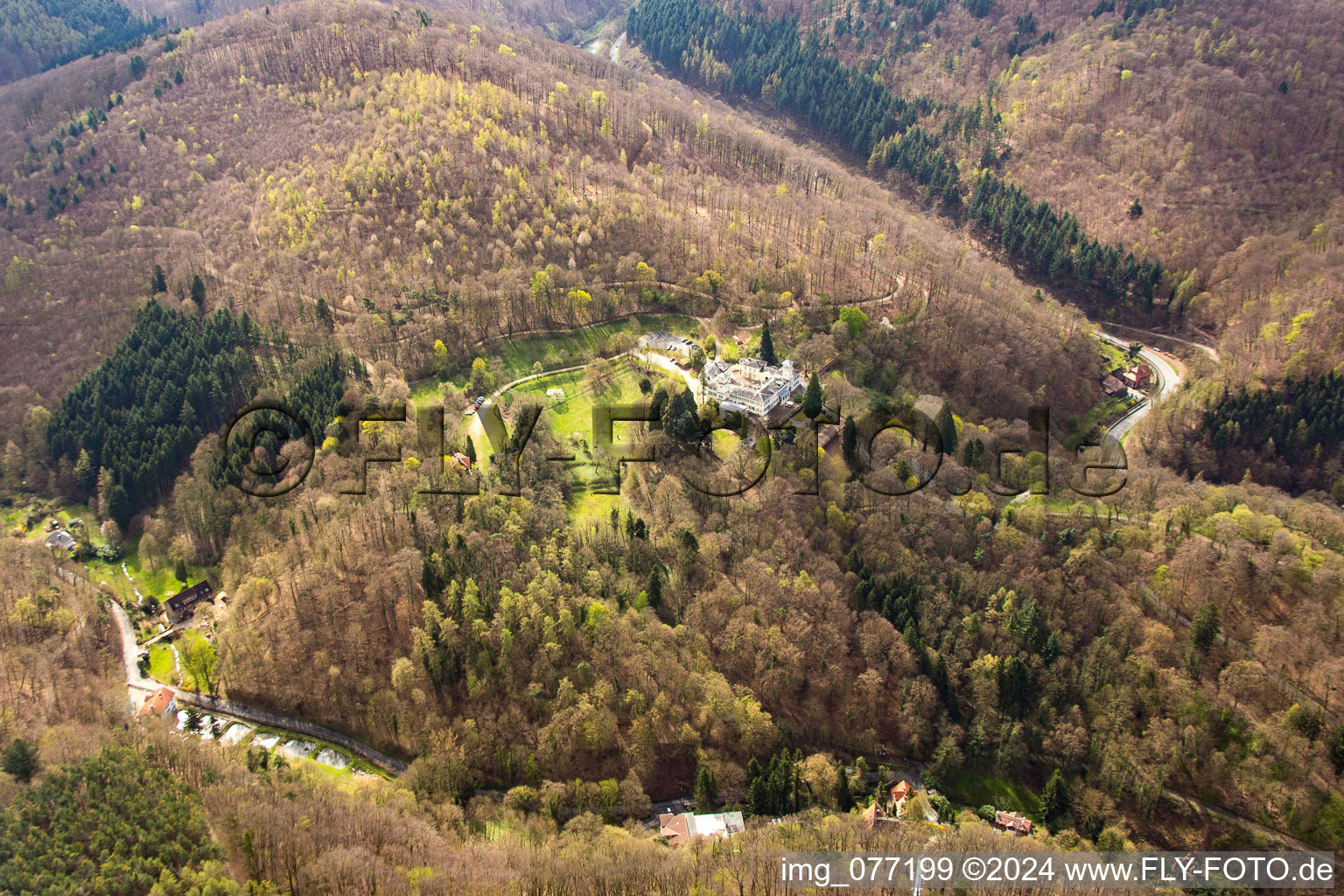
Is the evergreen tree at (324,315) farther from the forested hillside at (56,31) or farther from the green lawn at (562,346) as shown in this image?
the forested hillside at (56,31)

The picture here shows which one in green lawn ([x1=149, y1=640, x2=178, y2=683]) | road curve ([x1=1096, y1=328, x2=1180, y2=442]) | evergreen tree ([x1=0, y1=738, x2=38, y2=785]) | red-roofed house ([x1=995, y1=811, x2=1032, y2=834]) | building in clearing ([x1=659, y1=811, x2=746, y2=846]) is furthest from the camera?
road curve ([x1=1096, y1=328, x2=1180, y2=442])

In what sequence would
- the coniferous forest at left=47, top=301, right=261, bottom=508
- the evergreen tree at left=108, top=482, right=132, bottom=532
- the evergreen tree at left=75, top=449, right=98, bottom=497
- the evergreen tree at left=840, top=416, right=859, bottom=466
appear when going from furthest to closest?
the evergreen tree at left=75, top=449, right=98, bottom=497, the coniferous forest at left=47, top=301, right=261, bottom=508, the evergreen tree at left=108, top=482, right=132, bottom=532, the evergreen tree at left=840, top=416, right=859, bottom=466

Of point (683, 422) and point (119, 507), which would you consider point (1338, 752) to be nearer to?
point (683, 422)

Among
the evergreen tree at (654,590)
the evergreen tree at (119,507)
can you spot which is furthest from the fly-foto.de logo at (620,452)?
the evergreen tree at (119,507)

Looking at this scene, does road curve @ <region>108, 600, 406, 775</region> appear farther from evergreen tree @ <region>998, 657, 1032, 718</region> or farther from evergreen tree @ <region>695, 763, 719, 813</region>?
evergreen tree @ <region>998, 657, 1032, 718</region>

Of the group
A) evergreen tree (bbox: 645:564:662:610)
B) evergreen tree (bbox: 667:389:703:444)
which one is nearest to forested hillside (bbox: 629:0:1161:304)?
evergreen tree (bbox: 667:389:703:444)

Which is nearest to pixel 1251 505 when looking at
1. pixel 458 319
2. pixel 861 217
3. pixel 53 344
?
pixel 861 217
